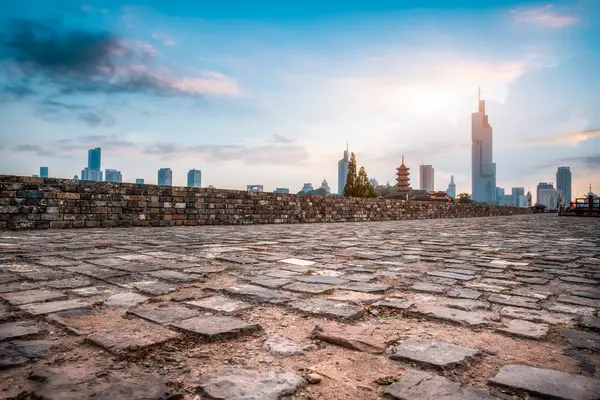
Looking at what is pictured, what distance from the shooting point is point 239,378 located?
4.31 feet

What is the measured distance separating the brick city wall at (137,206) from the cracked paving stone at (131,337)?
23.3 ft

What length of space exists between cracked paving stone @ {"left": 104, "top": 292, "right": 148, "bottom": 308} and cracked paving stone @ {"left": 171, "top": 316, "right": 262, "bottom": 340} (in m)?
0.49

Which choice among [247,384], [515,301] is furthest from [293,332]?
[515,301]

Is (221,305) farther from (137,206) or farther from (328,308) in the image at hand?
(137,206)

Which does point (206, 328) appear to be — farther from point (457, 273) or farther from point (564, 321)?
point (457, 273)

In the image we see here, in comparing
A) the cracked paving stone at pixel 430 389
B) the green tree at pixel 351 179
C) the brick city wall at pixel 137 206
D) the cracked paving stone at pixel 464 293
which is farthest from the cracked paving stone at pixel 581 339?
the green tree at pixel 351 179

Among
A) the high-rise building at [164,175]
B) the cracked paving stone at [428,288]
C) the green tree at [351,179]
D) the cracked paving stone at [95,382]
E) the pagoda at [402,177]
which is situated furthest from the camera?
the high-rise building at [164,175]

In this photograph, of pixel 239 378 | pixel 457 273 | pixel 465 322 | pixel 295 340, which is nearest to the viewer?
pixel 239 378

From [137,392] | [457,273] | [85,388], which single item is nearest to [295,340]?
[137,392]

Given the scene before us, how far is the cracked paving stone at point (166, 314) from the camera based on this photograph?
6.22 feet

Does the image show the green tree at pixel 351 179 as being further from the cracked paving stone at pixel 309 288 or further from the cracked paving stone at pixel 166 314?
the cracked paving stone at pixel 166 314

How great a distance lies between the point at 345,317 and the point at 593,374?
3.35 feet

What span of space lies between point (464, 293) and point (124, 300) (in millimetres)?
2150

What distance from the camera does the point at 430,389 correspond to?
4.16ft
